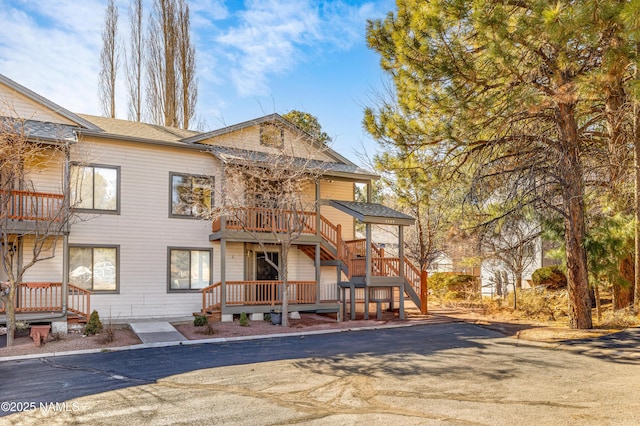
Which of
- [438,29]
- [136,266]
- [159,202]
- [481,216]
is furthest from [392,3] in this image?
[136,266]

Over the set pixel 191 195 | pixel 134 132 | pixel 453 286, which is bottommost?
pixel 453 286

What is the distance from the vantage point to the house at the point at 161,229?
1508cm

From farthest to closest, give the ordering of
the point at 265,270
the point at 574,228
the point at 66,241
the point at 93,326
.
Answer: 1. the point at 265,270
2. the point at 66,241
3. the point at 574,228
4. the point at 93,326

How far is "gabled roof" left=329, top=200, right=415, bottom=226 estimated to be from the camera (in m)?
17.3

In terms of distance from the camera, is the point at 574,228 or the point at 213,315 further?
the point at 213,315

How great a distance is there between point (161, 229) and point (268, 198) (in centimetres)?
381

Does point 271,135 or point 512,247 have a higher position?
point 271,135

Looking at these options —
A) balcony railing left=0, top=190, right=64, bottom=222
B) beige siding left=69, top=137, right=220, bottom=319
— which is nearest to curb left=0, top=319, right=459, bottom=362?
balcony railing left=0, top=190, right=64, bottom=222

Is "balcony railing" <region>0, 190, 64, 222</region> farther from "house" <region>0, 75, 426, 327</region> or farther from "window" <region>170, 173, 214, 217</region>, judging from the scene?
"window" <region>170, 173, 214, 217</region>

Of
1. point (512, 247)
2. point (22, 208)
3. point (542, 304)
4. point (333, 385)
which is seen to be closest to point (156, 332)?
point (22, 208)

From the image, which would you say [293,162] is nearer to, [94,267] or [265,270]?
[265,270]

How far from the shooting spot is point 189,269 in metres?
17.5

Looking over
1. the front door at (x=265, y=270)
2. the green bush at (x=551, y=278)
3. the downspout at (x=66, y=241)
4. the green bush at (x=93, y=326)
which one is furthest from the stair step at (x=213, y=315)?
the green bush at (x=551, y=278)

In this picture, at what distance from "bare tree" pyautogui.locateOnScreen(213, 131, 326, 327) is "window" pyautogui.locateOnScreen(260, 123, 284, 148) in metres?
1.31
